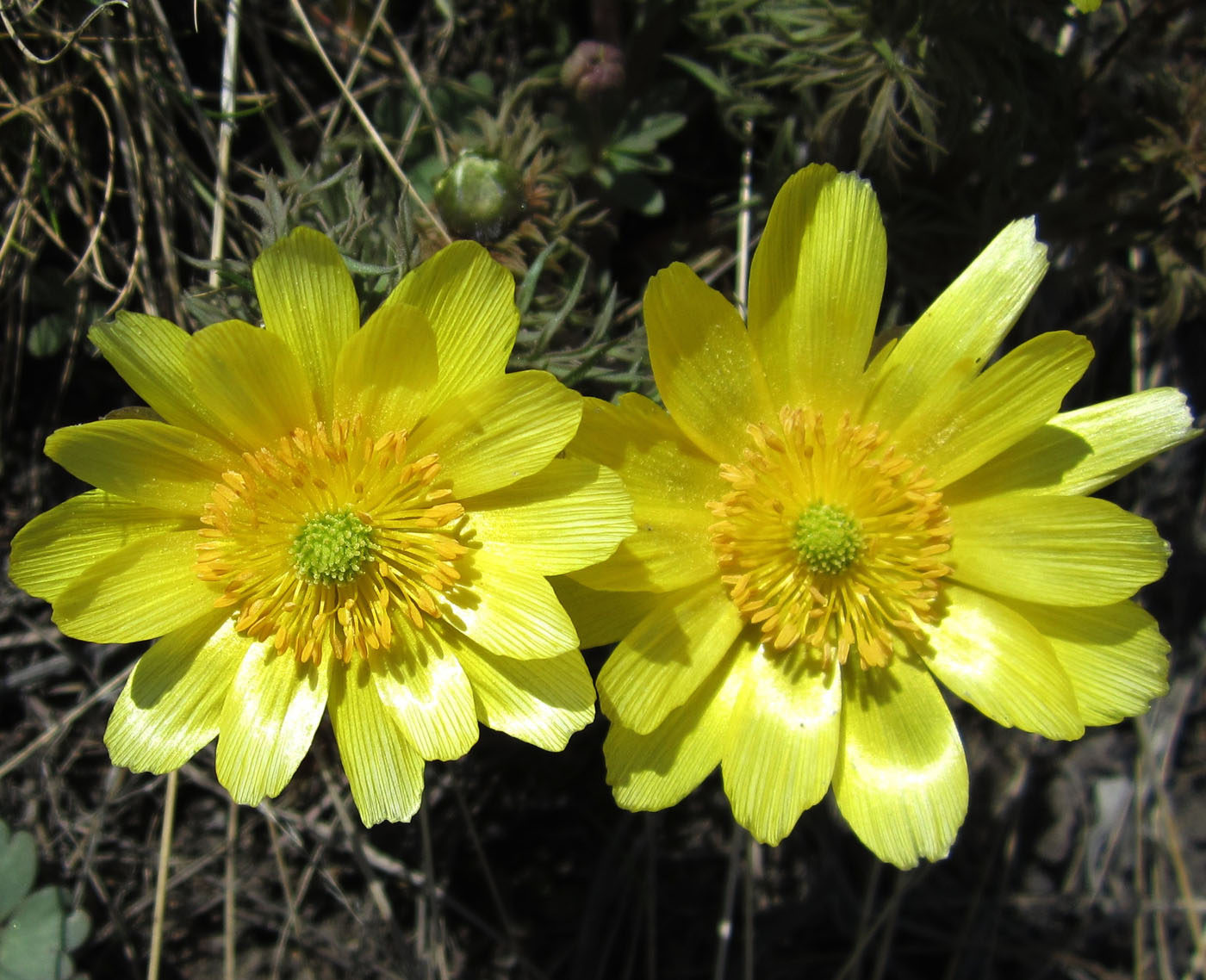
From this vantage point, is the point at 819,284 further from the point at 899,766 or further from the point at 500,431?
the point at 899,766

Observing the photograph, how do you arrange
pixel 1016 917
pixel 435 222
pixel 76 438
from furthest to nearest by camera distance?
pixel 1016 917
pixel 435 222
pixel 76 438

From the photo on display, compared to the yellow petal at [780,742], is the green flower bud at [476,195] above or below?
above

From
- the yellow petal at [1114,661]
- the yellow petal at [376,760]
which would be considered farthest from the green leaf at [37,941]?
the yellow petal at [1114,661]

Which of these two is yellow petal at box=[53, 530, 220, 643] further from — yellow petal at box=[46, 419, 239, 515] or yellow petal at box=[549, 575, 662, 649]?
yellow petal at box=[549, 575, 662, 649]

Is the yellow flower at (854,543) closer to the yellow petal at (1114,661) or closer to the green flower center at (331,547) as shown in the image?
the yellow petal at (1114,661)

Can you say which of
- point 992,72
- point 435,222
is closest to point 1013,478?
point 992,72

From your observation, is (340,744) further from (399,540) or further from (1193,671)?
(1193,671)

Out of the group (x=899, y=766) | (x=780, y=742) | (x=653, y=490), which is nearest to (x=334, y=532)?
(x=653, y=490)

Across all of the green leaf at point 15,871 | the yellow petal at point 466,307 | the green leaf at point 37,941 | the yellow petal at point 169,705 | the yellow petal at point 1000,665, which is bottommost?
the green leaf at point 37,941
